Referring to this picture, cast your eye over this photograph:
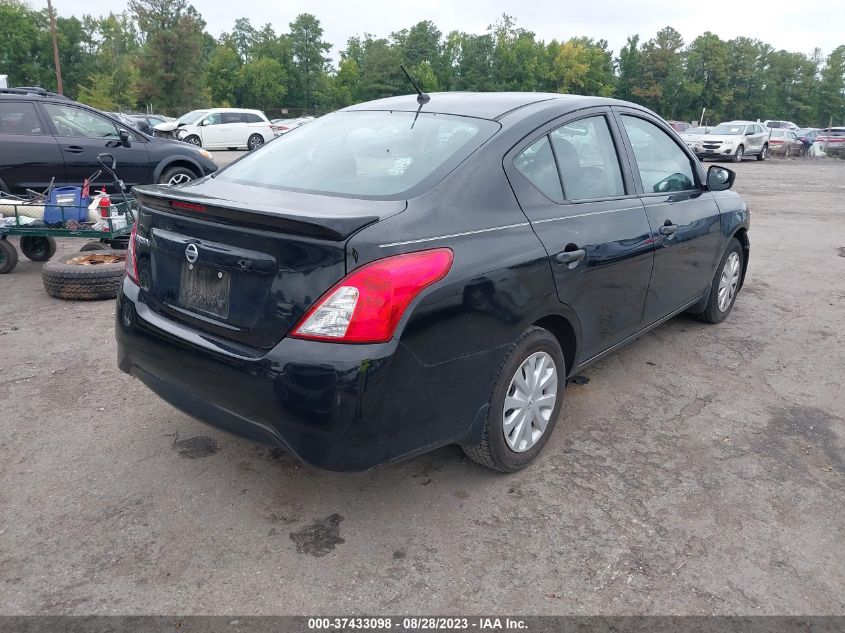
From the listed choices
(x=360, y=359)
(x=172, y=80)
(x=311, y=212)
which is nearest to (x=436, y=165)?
(x=311, y=212)

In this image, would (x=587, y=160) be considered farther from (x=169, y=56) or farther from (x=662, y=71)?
(x=662, y=71)

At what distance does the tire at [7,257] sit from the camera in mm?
6735

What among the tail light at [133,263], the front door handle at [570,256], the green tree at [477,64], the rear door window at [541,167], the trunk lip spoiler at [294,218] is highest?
the green tree at [477,64]

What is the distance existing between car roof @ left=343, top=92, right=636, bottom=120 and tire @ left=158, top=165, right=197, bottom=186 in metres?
6.35

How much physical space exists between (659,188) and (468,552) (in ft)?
8.69

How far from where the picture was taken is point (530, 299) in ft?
9.59

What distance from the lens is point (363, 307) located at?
236 centimetres

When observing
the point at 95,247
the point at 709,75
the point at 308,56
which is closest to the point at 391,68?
the point at 308,56

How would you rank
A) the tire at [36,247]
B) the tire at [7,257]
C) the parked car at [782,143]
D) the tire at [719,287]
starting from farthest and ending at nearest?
the parked car at [782,143]
the tire at [36,247]
the tire at [7,257]
the tire at [719,287]

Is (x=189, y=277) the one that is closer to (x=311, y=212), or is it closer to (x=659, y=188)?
(x=311, y=212)

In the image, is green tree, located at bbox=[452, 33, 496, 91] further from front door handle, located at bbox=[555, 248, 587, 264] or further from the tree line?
front door handle, located at bbox=[555, 248, 587, 264]

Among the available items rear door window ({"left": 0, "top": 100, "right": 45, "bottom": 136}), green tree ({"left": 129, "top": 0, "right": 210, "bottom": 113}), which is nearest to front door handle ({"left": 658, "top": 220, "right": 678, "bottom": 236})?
rear door window ({"left": 0, "top": 100, "right": 45, "bottom": 136})

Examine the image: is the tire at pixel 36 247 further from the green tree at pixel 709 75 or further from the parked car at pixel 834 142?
the green tree at pixel 709 75

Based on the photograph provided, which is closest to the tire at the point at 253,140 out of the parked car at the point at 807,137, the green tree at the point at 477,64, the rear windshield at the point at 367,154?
the rear windshield at the point at 367,154
